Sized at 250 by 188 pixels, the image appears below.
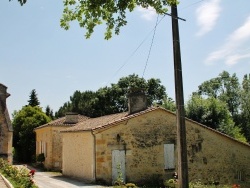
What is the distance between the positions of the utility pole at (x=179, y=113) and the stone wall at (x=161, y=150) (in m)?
10.8

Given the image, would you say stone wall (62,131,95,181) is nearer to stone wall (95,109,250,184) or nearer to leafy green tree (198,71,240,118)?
stone wall (95,109,250,184)

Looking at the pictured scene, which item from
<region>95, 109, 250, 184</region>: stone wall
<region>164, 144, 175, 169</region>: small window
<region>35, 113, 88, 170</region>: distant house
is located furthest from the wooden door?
<region>35, 113, 88, 170</region>: distant house

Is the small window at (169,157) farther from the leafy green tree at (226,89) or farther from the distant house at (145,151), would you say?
the leafy green tree at (226,89)

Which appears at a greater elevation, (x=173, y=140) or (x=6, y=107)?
(x=6, y=107)

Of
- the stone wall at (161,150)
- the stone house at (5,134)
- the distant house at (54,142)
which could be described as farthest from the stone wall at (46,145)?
the stone wall at (161,150)

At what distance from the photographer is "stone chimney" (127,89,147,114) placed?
22078 mm

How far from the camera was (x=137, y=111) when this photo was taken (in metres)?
22.0

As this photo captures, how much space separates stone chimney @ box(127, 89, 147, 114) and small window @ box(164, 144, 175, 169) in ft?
10.6

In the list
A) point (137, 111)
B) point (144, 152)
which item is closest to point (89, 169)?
point (144, 152)

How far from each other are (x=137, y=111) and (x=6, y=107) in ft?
48.9

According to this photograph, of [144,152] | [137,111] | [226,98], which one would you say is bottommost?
[144,152]

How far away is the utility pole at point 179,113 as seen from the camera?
827 cm

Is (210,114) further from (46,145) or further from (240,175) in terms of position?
(46,145)

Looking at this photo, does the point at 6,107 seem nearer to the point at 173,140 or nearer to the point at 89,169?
the point at 89,169
